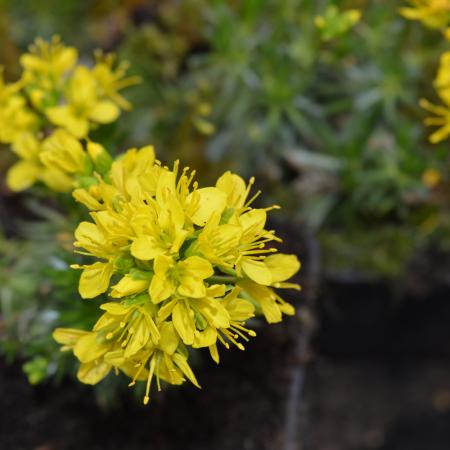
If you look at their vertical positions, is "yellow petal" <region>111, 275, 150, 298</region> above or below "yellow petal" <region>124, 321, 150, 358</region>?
above

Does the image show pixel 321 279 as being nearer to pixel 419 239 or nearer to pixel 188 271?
pixel 419 239

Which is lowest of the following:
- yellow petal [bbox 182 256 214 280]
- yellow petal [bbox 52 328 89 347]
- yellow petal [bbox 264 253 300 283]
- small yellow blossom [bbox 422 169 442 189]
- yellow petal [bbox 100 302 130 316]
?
small yellow blossom [bbox 422 169 442 189]

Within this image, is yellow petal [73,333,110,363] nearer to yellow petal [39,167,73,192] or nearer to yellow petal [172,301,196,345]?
yellow petal [172,301,196,345]

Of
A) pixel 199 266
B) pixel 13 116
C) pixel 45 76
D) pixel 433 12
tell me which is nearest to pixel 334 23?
pixel 433 12

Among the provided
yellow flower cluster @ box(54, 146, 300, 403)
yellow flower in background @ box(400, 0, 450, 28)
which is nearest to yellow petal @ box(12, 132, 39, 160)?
yellow flower cluster @ box(54, 146, 300, 403)

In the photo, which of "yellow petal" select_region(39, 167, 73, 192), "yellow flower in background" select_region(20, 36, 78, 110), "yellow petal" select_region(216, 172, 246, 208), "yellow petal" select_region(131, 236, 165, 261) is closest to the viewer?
"yellow petal" select_region(131, 236, 165, 261)

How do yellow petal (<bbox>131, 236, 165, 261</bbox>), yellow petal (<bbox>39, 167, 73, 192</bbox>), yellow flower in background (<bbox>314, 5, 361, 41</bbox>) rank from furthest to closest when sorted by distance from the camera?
yellow flower in background (<bbox>314, 5, 361, 41</bbox>) < yellow petal (<bbox>39, 167, 73, 192</bbox>) < yellow petal (<bbox>131, 236, 165, 261</bbox>)

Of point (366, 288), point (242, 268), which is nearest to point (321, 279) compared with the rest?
point (366, 288)
